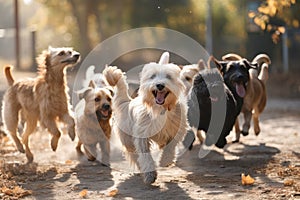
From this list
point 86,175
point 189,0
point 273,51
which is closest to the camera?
point 86,175

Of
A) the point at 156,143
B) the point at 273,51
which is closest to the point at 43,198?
the point at 156,143

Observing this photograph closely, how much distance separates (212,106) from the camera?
25.4ft

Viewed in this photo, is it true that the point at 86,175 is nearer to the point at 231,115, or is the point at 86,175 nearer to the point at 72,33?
the point at 231,115

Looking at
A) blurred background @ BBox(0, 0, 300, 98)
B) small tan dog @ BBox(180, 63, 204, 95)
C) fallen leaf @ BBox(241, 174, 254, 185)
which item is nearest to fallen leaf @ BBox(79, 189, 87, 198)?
fallen leaf @ BBox(241, 174, 254, 185)

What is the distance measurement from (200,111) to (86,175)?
1.73 m

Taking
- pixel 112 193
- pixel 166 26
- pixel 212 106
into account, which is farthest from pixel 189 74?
pixel 166 26

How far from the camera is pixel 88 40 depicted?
2709cm

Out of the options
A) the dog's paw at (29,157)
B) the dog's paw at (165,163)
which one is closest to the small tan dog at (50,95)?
the dog's paw at (29,157)

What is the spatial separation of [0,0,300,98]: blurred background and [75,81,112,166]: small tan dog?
1030 cm

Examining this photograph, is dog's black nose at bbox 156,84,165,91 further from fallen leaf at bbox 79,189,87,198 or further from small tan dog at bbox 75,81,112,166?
small tan dog at bbox 75,81,112,166

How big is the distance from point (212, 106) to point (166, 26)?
58.9 ft

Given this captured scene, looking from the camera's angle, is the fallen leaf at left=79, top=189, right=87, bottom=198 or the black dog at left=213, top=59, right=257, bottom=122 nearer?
the fallen leaf at left=79, top=189, right=87, bottom=198

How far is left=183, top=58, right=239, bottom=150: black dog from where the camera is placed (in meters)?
7.65

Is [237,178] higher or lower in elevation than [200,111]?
lower
